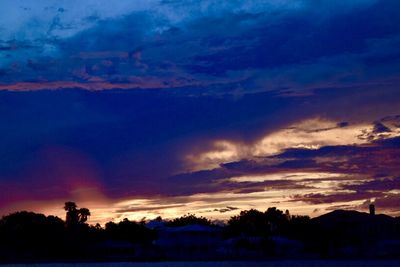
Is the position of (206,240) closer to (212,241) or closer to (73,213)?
(212,241)

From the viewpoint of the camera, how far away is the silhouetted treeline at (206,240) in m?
102

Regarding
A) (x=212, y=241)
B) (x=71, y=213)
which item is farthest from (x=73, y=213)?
(x=212, y=241)

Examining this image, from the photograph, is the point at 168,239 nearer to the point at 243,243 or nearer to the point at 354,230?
the point at 243,243

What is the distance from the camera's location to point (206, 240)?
10019cm

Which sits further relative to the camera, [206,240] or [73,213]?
[73,213]

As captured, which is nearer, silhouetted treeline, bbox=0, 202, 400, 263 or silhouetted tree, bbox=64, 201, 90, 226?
silhouetted treeline, bbox=0, 202, 400, 263

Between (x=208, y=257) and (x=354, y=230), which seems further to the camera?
(x=354, y=230)

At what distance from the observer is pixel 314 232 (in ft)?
389

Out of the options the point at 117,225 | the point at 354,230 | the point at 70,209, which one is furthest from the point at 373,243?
the point at 70,209

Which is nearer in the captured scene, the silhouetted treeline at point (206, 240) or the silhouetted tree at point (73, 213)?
the silhouetted treeline at point (206, 240)

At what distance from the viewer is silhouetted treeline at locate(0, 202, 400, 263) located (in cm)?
10200

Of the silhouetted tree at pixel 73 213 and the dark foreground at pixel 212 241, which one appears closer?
the dark foreground at pixel 212 241

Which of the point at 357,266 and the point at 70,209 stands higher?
the point at 70,209

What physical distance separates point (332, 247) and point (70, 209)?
54.5 m
